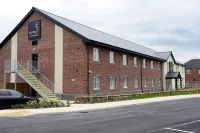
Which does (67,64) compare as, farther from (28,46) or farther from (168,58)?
(168,58)

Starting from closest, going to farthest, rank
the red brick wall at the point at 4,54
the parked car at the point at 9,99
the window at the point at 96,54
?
the parked car at the point at 9,99 → the window at the point at 96,54 → the red brick wall at the point at 4,54

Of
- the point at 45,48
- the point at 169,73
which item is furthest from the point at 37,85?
the point at 169,73

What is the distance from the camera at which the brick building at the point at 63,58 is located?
2761cm

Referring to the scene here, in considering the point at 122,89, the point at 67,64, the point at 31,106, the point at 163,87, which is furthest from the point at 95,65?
the point at 163,87

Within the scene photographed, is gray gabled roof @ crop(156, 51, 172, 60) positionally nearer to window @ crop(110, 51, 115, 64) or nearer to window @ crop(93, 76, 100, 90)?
window @ crop(110, 51, 115, 64)

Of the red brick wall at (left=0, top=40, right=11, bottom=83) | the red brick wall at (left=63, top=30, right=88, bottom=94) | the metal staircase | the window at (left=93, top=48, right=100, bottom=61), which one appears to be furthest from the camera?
the red brick wall at (left=0, top=40, right=11, bottom=83)

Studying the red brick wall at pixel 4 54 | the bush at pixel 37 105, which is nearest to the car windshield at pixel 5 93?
the bush at pixel 37 105

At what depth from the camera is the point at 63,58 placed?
28859 millimetres

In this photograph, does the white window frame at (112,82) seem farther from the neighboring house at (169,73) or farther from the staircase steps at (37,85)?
the neighboring house at (169,73)

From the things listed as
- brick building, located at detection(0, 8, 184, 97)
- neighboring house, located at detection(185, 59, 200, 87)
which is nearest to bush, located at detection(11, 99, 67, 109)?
brick building, located at detection(0, 8, 184, 97)

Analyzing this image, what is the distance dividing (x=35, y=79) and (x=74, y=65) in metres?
4.06

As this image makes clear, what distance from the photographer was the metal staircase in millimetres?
25406

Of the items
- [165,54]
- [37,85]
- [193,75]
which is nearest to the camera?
[37,85]

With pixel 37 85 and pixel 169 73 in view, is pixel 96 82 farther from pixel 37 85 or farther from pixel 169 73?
pixel 169 73
